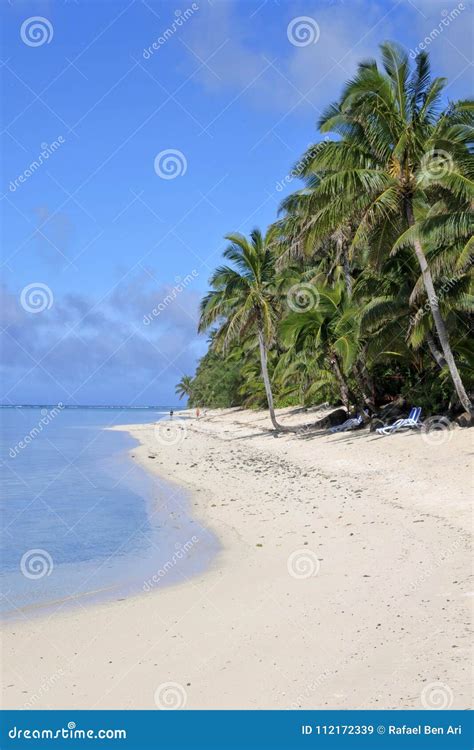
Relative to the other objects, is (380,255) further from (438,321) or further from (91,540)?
(91,540)

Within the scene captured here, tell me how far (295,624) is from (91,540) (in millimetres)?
6238

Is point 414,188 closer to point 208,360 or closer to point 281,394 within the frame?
point 281,394

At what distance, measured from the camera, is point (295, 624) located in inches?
229

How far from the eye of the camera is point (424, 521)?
30.6ft

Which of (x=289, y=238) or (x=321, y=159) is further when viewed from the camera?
(x=289, y=238)

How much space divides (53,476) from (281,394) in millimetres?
20772

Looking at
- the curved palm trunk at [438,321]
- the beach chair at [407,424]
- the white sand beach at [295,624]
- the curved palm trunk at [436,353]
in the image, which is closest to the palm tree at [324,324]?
the beach chair at [407,424]

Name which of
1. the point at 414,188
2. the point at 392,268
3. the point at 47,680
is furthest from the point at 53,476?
the point at 47,680

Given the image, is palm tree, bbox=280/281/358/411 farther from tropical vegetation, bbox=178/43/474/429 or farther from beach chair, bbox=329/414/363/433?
beach chair, bbox=329/414/363/433

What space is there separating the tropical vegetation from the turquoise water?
758cm

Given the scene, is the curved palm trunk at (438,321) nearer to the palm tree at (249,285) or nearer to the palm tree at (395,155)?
the palm tree at (395,155)

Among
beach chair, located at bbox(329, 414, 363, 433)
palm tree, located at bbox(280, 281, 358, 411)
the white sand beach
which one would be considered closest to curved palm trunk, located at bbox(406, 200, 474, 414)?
the white sand beach

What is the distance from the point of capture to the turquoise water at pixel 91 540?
8094 millimetres

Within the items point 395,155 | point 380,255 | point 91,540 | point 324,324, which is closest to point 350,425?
point 324,324
